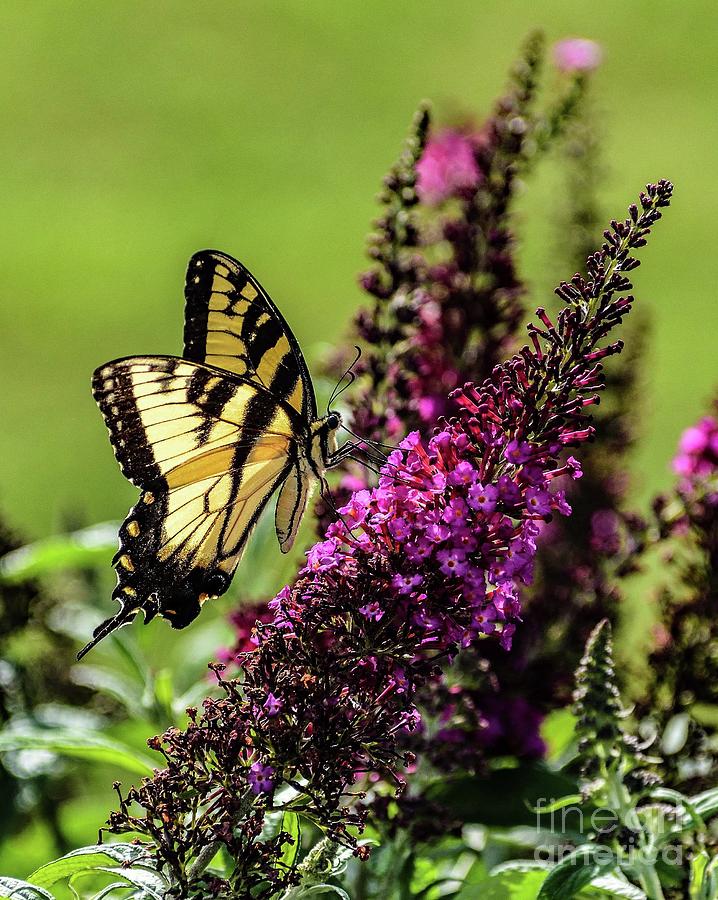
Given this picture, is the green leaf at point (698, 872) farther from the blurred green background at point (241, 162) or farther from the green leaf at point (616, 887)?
the blurred green background at point (241, 162)

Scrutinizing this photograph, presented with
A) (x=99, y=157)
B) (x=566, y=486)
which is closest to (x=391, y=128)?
(x=99, y=157)

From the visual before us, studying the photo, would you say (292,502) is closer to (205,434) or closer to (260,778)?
(205,434)

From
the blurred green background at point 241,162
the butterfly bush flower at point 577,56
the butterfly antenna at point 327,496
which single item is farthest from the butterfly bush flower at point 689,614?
the blurred green background at point 241,162

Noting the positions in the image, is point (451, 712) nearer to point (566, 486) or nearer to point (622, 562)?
point (622, 562)

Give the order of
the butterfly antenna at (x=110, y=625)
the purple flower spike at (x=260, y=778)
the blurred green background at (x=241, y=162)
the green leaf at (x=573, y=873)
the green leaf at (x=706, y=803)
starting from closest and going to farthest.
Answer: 1. the purple flower spike at (x=260, y=778)
2. the green leaf at (x=573, y=873)
3. the green leaf at (x=706, y=803)
4. the butterfly antenna at (x=110, y=625)
5. the blurred green background at (x=241, y=162)

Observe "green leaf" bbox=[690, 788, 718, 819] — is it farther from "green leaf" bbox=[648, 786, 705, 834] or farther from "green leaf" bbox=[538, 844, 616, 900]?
"green leaf" bbox=[538, 844, 616, 900]
